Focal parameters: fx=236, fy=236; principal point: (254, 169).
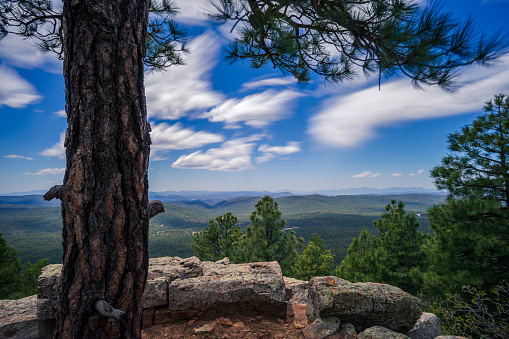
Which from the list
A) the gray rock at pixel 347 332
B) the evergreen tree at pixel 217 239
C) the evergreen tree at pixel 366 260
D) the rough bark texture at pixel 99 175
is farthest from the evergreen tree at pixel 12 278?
the evergreen tree at pixel 366 260

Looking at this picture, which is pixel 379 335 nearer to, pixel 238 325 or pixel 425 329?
pixel 425 329

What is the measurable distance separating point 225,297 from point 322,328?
1993 mm

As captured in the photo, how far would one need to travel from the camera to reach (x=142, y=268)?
2.64 metres

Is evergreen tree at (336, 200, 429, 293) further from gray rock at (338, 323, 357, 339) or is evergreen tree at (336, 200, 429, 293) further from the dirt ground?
the dirt ground

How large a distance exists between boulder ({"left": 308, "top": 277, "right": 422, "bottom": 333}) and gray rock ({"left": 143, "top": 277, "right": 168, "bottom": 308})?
10.4 feet

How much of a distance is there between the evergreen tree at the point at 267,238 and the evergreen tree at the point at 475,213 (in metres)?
7.78

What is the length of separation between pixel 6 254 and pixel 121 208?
61.6ft

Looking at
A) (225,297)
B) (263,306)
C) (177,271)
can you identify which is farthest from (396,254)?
(177,271)

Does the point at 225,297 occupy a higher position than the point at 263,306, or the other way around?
the point at 225,297

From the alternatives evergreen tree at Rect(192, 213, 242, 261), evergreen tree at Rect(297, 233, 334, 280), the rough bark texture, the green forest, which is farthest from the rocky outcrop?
evergreen tree at Rect(297, 233, 334, 280)

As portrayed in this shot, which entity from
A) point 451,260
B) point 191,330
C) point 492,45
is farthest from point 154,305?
point 451,260

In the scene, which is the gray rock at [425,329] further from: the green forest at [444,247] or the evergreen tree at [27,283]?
the evergreen tree at [27,283]

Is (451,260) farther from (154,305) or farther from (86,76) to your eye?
(86,76)

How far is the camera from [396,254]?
1317cm
